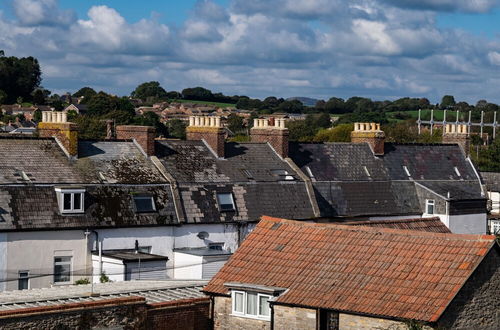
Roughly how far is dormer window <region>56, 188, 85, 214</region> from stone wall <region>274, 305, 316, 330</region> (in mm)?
17217

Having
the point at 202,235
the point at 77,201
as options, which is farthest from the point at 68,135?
the point at 202,235

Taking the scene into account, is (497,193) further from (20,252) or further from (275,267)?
(275,267)

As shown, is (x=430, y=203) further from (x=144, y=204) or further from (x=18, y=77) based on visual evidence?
(x=18, y=77)

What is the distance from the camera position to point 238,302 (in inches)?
1093

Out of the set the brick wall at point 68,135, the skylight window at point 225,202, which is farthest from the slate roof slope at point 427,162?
the brick wall at point 68,135

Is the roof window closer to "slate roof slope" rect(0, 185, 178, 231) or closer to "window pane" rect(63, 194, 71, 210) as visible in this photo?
"slate roof slope" rect(0, 185, 178, 231)

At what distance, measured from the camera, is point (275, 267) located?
28.1m

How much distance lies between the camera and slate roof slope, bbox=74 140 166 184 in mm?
44438

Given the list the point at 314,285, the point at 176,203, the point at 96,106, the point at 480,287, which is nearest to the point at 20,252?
the point at 176,203

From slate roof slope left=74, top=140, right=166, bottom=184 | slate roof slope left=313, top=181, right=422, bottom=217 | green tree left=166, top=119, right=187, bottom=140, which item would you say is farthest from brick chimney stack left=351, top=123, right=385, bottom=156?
green tree left=166, top=119, right=187, bottom=140

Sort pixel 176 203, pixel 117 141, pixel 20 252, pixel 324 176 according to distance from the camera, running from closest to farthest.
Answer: pixel 20 252 → pixel 176 203 → pixel 117 141 → pixel 324 176

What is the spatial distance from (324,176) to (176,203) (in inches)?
404

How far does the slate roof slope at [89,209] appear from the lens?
40.2m

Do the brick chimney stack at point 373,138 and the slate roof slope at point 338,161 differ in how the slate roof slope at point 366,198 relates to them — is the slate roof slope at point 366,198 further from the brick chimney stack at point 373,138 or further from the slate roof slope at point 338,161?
the brick chimney stack at point 373,138
